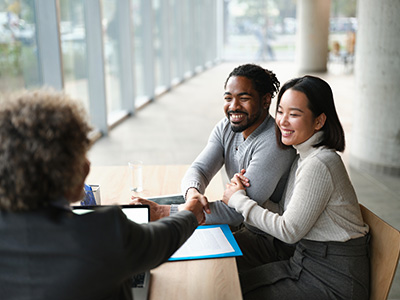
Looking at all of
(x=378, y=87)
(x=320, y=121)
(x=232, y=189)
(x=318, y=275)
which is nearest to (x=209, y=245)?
(x=232, y=189)

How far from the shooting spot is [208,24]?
16.9m

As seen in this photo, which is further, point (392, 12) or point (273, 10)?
point (273, 10)

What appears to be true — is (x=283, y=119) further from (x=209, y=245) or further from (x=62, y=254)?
(x=62, y=254)

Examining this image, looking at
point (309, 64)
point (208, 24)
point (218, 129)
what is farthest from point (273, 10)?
point (218, 129)

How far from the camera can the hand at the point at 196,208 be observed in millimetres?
1730

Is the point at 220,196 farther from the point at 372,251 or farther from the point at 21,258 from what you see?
the point at 21,258

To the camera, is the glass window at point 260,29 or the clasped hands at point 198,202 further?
the glass window at point 260,29

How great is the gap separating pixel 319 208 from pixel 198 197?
506 mm

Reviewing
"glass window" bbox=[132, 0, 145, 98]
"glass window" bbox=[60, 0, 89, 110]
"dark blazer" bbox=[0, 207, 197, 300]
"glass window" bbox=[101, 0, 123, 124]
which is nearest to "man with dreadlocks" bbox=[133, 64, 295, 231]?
"dark blazer" bbox=[0, 207, 197, 300]

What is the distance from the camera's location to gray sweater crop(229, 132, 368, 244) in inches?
62.9

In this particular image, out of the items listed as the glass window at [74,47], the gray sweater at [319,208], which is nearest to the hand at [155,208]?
the gray sweater at [319,208]

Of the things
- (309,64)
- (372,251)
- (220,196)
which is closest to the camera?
(372,251)

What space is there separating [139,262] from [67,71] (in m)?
4.82

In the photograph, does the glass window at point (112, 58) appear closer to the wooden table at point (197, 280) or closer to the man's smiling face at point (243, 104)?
the man's smiling face at point (243, 104)
